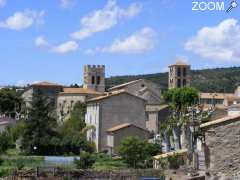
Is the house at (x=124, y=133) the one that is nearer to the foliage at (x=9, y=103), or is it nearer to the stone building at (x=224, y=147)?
the foliage at (x=9, y=103)

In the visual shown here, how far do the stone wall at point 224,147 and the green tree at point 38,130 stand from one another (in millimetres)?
56227

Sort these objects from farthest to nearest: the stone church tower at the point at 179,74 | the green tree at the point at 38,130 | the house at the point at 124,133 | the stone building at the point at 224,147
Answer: the stone church tower at the point at 179,74 < the house at the point at 124,133 < the green tree at the point at 38,130 < the stone building at the point at 224,147

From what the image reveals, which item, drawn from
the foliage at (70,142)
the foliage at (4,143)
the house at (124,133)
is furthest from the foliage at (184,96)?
the foliage at (4,143)

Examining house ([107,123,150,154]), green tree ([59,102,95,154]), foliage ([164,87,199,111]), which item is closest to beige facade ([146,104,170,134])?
foliage ([164,87,199,111])

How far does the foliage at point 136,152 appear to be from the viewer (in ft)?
177

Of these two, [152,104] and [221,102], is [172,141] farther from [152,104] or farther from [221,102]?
[221,102]

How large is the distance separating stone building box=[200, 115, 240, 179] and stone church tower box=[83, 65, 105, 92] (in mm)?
117991

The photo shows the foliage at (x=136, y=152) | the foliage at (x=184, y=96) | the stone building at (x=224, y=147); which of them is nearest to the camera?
the stone building at (x=224, y=147)

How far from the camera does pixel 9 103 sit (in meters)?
113

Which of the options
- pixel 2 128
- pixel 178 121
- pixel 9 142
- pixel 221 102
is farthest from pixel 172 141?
pixel 221 102

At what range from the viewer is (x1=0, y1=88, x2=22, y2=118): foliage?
111m

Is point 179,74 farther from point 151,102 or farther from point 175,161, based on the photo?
point 175,161

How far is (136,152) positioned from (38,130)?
18.5 m

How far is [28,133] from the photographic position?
70.5 metres
